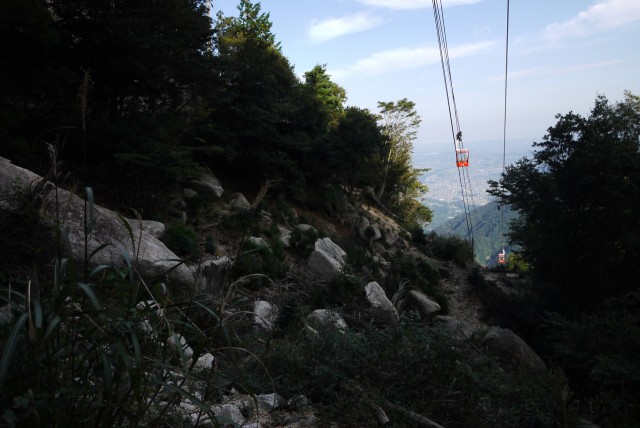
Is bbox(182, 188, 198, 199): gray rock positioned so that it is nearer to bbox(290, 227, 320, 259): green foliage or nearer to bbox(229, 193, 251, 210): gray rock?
bbox(229, 193, 251, 210): gray rock

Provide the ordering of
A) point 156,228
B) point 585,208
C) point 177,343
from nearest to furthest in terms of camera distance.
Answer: point 177,343 → point 156,228 → point 585,208

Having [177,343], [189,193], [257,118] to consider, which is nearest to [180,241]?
[189,193]

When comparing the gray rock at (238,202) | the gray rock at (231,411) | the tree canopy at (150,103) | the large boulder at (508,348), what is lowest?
the large boulder at (508,348)

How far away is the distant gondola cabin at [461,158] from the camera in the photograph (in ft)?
46.1

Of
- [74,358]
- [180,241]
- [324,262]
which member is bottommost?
[180,241]

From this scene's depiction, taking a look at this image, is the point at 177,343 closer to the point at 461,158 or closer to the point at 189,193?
the point at 189,193

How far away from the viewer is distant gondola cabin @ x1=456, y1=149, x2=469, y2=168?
1405 centimetres

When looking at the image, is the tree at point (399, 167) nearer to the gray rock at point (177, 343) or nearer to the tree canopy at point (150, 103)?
the tree canopy at point (150, 103)

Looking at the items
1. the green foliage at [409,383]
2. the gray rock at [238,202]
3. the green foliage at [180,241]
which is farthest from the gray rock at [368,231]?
the green foliage at [409,383]

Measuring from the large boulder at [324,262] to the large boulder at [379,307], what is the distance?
2.72 feet

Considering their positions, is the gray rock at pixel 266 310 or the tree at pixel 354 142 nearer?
the gray rock at pixel 266 310

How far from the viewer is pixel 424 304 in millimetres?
10898

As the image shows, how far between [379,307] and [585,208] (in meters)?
7.82

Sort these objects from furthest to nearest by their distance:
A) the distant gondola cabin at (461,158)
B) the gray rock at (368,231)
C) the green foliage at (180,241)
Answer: the gray rock at (368,231) → the distant gondola cabin at (461,158) → the green foliage at (180,241)
